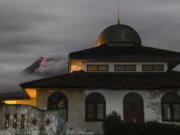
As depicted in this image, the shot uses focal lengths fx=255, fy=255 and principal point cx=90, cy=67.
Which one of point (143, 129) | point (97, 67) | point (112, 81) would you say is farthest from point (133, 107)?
point (97, 67)

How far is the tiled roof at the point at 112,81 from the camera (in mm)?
18625

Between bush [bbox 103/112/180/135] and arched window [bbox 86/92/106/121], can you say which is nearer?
bush [bbox 103/112/180/135]

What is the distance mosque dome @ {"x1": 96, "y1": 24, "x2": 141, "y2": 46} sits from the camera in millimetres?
26391

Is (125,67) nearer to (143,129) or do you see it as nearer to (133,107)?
(133,107)

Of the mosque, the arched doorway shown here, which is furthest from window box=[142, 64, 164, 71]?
the arched doorway

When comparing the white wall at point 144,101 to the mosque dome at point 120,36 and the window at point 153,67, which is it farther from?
the mosque dome at point 120,36

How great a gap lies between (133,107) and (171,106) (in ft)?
9.32

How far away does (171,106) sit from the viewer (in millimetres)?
19156

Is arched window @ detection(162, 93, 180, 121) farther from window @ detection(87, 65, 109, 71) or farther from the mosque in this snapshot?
window @ detection(87, 65, 109, 71)

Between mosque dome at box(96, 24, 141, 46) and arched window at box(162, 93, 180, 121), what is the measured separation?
8642 mm

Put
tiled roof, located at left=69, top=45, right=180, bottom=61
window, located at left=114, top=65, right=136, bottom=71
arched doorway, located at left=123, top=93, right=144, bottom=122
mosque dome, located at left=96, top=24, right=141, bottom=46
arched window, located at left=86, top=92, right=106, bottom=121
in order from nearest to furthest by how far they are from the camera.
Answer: arched window, located at left=86, top=92, right=106, bottom=121 < arched doorway, located at left=123, top=93, right=144, bottom=122 < tiled roof, located at left=69, top=45, right=180, bottom=61 < window, located at left=114, top=65, right=136, bottom=71 < mosque dome, located at left=96, top=24, right=141, bottom=46

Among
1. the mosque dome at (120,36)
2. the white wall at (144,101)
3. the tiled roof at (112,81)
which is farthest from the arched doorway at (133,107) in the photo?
the mosque dome at (120,36)

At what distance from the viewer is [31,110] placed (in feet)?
35.2

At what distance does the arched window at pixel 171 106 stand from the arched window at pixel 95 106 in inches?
179
